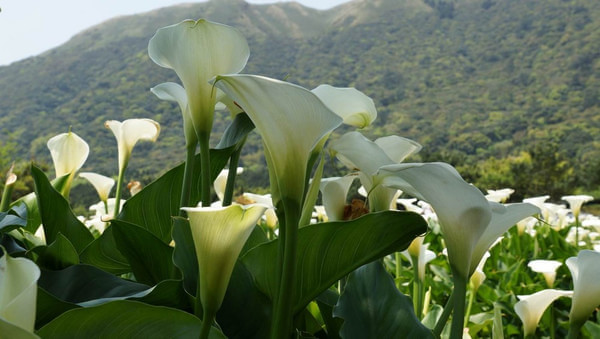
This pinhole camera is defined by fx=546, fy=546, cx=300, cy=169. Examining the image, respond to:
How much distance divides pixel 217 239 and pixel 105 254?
328 mm

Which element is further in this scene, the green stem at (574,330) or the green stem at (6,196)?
the green stem at (6,196)

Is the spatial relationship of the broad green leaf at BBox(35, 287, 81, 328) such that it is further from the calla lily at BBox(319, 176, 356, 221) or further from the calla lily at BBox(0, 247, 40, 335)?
the calla lily at BBox(319, 176, 356, 221)

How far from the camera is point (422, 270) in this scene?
1188mm

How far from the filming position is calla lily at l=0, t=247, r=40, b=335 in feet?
1.10

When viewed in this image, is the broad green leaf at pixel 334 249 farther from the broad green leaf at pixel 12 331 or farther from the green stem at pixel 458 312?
the broad green leaf at pixel 12 331

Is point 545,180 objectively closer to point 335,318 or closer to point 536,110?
point 335,318

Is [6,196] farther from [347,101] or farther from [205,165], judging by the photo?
[347,101]

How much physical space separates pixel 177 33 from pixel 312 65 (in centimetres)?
5028

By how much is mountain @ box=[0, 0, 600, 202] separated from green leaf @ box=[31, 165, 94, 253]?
1868 centimetres

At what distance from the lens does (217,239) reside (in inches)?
18.1

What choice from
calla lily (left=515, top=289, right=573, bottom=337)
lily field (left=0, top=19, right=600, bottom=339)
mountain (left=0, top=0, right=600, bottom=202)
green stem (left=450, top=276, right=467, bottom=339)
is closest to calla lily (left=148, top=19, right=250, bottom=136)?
lily field (left=0, top=19, right=600, bottom=339)

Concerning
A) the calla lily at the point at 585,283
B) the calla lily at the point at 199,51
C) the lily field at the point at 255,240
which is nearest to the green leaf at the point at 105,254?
the lily field at the point at 255,240

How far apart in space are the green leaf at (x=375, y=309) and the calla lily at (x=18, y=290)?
0.33 metres

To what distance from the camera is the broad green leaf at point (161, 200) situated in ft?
2.50
